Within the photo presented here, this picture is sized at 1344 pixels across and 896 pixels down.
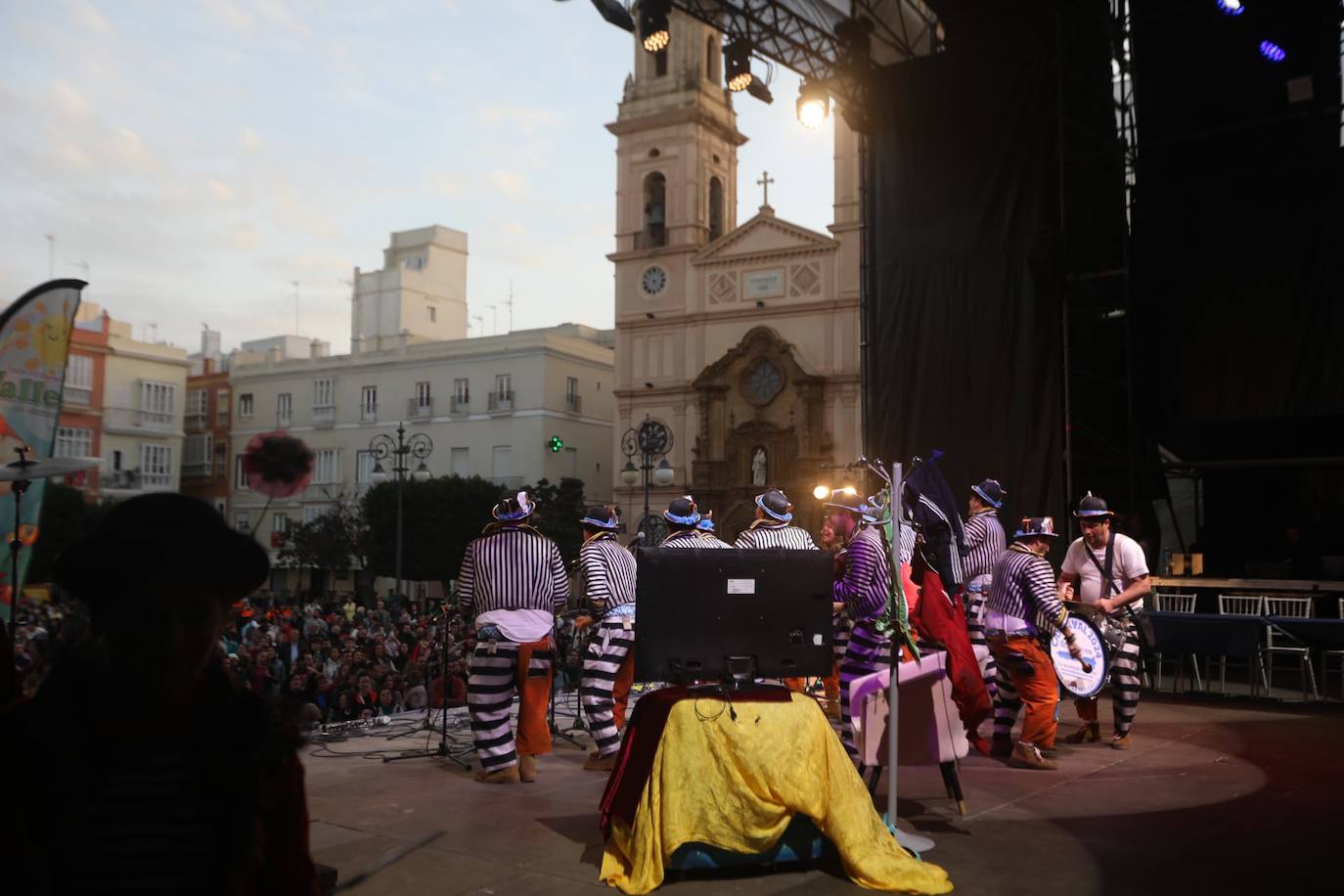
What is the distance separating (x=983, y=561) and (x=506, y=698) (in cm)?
463

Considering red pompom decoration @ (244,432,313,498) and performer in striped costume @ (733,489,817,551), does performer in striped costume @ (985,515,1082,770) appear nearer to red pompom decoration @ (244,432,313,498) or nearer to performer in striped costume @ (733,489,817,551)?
performer in striped costume @ (733,489,817,551)

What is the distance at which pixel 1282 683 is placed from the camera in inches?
547

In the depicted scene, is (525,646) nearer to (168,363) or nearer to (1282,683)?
(1282,683)

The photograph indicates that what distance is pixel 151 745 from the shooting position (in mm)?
2152

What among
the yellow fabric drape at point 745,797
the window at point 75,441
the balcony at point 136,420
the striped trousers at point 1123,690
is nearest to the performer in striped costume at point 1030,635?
the striped trousers at point 1123,690

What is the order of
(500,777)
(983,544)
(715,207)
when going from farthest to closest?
(715,207) → (983,544) → (500,777)

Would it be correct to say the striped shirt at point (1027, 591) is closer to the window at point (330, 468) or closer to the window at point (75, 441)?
the window at point (75, 441)

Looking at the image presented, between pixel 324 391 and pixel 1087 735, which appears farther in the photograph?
pixel 324 391

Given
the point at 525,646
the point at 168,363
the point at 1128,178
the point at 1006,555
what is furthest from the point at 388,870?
the point at 168,363

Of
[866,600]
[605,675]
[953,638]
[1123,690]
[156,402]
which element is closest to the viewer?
[953,638]

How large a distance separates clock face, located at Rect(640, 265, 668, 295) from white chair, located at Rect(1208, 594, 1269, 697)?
93.5 feet

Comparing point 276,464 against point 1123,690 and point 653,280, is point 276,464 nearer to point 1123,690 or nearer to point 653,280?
point 1123,690

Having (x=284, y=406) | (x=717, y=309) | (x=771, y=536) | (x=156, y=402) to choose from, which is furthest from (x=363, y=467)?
(x=771, y=536)

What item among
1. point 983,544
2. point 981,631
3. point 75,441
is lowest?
point 981,631
